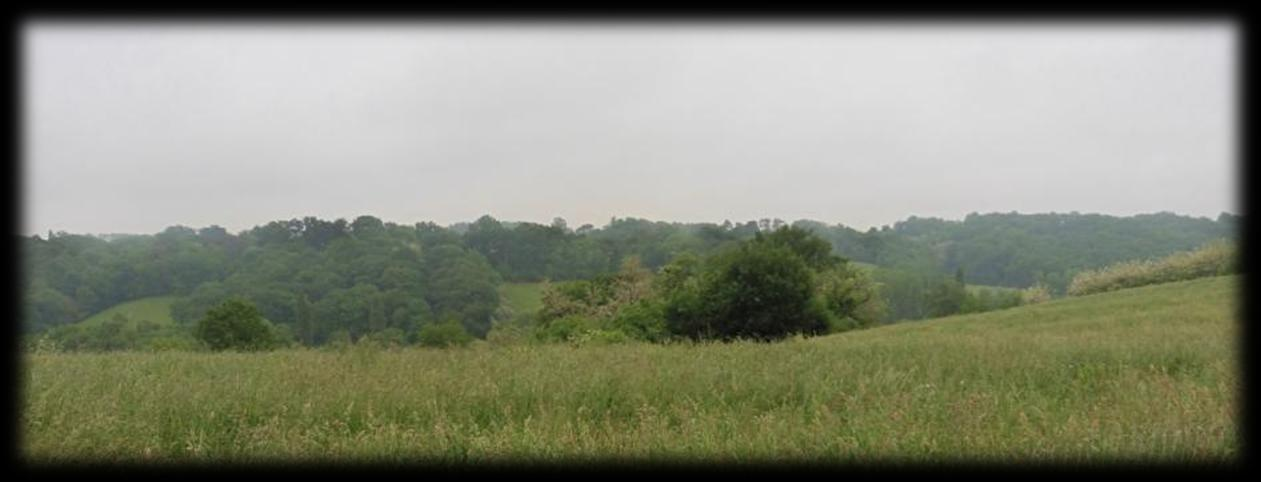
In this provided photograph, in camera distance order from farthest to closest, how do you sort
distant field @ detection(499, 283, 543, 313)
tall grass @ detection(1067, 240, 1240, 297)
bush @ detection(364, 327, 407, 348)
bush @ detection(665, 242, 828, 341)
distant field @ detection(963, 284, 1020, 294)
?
distant field @ detection(963, 284, 1020, 294) < distant field @ detection(499, 283, 543, 313) < tall grass @ detection(1067, 240, 1240, 297) < bush @ detection(665, 242, 828, 341) < bush @ detection(364, 327, 407, 348)

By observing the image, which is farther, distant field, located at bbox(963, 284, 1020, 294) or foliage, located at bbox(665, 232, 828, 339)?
distant field, located at bbox(963, 284, 1020, 294)

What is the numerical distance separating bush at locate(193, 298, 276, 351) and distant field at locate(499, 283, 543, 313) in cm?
2191

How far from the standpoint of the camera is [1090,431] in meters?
3.21

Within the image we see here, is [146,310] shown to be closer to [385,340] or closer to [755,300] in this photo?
[385,340]

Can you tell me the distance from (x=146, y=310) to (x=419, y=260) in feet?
45.5

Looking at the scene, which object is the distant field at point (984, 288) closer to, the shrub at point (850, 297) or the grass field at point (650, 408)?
the shrub at point (850, 297)

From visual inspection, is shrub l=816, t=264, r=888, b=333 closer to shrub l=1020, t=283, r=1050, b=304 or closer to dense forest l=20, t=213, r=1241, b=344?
dense forest l=20, t=213, r=1241, b=344

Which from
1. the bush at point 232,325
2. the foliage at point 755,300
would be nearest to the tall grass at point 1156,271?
the foliage at point 755,300

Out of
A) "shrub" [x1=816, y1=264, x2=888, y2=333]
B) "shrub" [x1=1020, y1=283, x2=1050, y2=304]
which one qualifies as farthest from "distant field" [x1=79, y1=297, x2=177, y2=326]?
"shrub" [x1=1020, y1=283, x2=1050, y2=304]

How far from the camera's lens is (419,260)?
39344mm

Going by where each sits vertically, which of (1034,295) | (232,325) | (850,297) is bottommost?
(1034,295)

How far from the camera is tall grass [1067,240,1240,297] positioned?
32.2 metres

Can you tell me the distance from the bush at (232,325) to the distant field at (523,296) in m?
21.9

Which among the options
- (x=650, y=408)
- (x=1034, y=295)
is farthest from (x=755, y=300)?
(x=1034, y=295)
